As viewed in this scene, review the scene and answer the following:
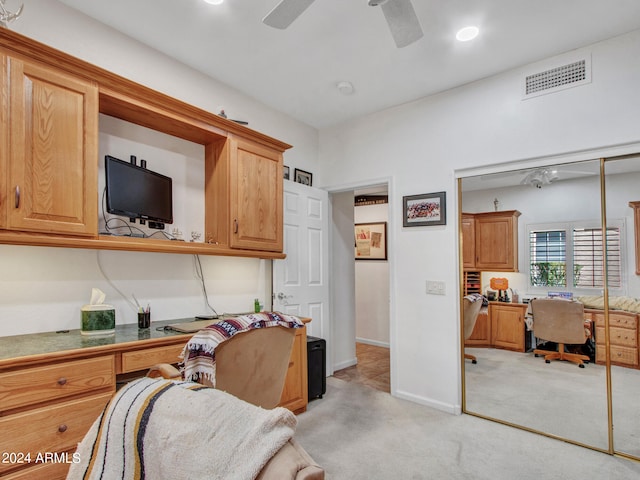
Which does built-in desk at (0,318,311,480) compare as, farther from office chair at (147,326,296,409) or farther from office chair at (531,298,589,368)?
office chair at (531,298,589,368)

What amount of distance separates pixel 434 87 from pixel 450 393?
2.71m

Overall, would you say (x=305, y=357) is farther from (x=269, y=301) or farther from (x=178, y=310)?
(x=178, y=310)

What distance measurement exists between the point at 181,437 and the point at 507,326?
9.90ft

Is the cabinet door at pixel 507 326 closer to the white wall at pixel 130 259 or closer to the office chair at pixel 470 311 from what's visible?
the office chair at pixel 470 311

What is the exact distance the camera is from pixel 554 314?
2.79 metres

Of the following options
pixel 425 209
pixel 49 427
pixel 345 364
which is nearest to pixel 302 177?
pixel 425 209

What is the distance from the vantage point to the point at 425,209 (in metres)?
3.27

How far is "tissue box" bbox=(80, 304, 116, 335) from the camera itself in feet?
6.57

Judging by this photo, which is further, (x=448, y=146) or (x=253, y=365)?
(x=448, y=146)

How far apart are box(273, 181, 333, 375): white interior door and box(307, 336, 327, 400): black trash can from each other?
0.39m

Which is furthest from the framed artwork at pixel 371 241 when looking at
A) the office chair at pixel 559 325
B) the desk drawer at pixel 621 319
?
the desk drawer at pixel 621 319

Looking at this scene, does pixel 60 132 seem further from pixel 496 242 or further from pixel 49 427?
pixel 496 242

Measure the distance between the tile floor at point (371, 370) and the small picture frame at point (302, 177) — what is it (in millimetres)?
2230

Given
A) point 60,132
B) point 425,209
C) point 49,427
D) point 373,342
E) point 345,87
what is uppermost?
point 345,87
